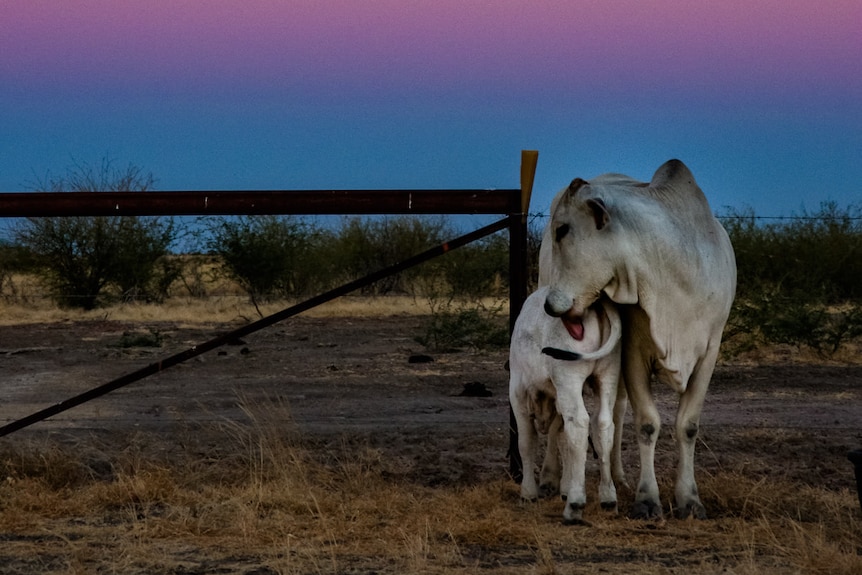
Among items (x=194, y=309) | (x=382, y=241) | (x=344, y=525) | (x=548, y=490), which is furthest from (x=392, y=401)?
(x=382, y=241)

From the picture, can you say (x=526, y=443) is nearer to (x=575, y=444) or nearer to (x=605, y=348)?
(x=575, y=444)

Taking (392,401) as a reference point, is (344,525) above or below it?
above

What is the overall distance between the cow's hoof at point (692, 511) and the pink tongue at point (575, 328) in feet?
4.24

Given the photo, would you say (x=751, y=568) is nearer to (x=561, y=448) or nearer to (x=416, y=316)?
(x=561, y=448)

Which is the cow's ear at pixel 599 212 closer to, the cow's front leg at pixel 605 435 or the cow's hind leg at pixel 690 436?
the cow's front leg at pixel 605 435

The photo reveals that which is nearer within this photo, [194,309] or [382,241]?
[194,309]

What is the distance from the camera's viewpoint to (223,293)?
33.8 metres

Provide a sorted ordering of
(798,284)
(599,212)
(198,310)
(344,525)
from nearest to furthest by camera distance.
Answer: (599,212)
(344,525)
(798,284)
(198,310)

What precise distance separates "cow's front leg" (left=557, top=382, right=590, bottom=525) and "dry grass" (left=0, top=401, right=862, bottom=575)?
0.11m

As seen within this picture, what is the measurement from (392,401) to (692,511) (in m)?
6.22

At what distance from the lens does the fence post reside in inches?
340

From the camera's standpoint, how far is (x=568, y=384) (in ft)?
23.9

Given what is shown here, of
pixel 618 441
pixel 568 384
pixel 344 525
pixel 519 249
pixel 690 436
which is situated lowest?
pixel 344 525

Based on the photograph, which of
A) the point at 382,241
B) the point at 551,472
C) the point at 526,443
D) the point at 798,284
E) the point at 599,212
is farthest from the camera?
the point at 382,241
